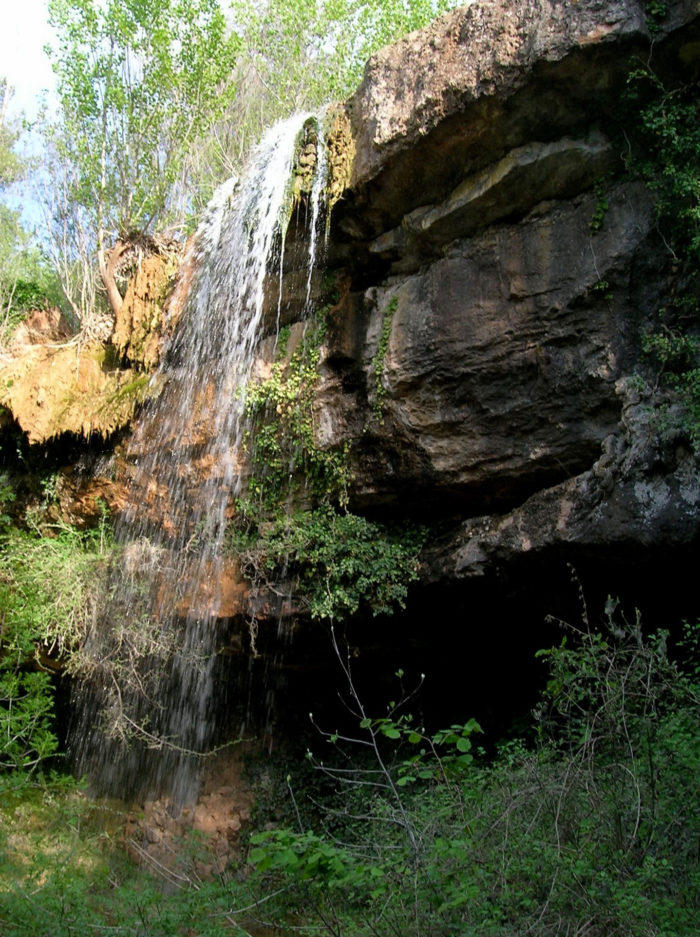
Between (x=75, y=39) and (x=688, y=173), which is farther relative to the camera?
(x=75, y=39)

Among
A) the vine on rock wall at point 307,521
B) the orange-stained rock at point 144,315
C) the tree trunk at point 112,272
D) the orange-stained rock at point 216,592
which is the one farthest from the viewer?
the tree trunk at point 112,272

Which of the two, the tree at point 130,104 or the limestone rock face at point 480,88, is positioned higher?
the tree at point 130,104

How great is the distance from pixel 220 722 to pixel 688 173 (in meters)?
7.14

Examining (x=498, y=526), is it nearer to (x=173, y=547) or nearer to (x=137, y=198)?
(x=173, y=547)

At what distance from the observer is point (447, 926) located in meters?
3.68

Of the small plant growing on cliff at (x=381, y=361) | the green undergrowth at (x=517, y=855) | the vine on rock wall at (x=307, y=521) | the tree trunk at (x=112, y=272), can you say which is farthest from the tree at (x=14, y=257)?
the green undergrowth at (x=517, y=855)

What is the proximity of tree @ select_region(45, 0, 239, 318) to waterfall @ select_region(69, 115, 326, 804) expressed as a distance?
3.58m

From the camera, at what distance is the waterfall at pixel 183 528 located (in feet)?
27.1

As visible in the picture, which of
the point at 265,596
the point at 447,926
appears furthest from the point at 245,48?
the point at 447,926

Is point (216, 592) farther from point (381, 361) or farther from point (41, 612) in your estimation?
point (381, 361)

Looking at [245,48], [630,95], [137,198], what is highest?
[245,48]

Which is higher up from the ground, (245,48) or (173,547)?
(245,48)

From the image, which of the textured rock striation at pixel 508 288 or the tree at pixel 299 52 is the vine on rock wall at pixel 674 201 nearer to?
the textured rock striation at pixel 508 288

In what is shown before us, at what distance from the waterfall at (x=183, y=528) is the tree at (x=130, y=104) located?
11.8 feet
